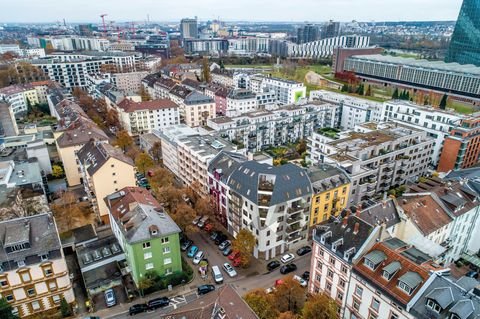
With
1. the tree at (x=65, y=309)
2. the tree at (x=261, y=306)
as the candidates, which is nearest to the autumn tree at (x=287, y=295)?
the tree at (x=261, y=306)

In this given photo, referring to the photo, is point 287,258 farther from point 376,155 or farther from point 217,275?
point 376,155

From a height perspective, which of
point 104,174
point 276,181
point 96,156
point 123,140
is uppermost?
point 276,181

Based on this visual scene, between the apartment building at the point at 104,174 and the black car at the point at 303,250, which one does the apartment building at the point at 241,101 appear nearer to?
the apartment building at the point at 104,174

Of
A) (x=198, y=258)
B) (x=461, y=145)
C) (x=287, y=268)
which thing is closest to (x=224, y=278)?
(x=198, y=258)

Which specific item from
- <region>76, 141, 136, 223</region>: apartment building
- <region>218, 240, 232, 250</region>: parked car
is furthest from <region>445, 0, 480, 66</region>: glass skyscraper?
<region>76, 141, 136, 223</region>: apartment building

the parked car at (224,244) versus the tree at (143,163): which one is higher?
the tree at (143,163)

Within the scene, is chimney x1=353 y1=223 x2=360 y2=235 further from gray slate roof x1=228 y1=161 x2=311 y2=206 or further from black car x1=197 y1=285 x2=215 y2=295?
black car x1=197 y1=285 x2=215 y2=295
